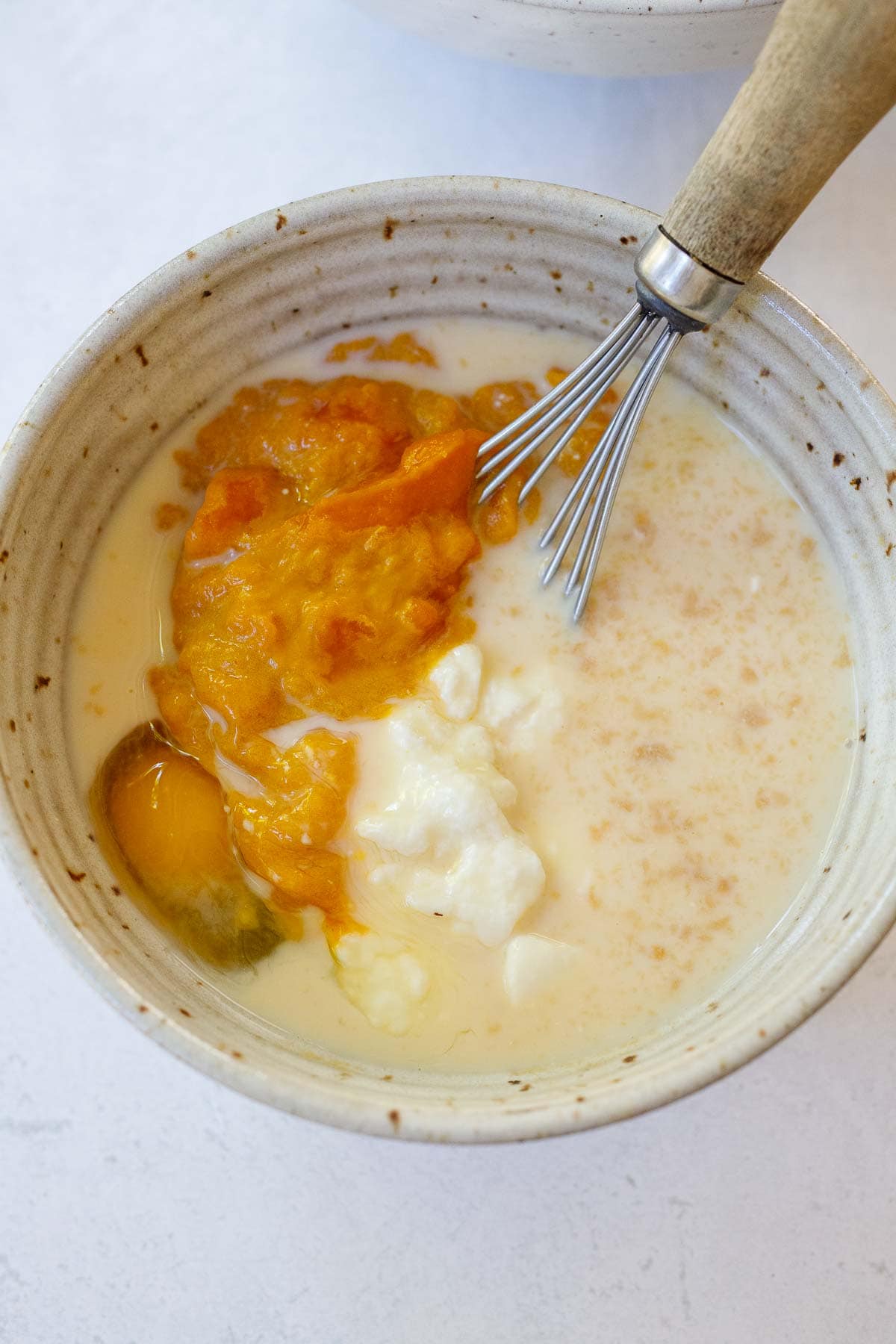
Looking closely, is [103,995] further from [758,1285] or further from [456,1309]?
[758,1285]

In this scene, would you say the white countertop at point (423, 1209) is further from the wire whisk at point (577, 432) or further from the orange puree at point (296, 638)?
the wire whisk at point (577, 432)

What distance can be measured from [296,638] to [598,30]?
750mm

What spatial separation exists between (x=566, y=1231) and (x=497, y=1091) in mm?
325

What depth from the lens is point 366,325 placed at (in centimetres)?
144

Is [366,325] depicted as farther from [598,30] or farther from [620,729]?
[620,729]

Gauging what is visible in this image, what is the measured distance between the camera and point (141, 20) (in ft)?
5.53

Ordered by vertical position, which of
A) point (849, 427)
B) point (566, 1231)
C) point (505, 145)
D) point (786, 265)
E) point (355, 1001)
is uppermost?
point (505, 145)

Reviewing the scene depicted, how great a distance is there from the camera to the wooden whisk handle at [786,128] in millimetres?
993

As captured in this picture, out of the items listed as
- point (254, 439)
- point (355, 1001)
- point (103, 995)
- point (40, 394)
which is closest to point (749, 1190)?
point (355, 1001)

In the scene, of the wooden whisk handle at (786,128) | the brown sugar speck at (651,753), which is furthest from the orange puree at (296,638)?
the wooden whisk handle at (786,128)

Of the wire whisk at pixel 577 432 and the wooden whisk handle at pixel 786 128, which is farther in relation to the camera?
the wire whisk at pixel 577 432

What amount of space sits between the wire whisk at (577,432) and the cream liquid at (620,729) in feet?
0.14

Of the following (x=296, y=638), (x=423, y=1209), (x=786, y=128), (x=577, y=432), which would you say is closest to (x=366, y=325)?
(x=577, y=432)

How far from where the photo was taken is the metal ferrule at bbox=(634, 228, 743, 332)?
1173mm
